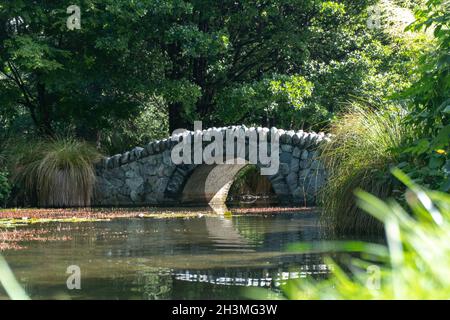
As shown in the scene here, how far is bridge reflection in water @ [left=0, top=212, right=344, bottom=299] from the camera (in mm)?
5379

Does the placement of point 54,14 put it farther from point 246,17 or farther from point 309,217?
point 309,217

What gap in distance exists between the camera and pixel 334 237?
8.62 meters

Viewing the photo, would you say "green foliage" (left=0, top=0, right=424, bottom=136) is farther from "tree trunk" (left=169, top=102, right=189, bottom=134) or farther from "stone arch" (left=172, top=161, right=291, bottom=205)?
"stone arch" (left=172, top=161, right=291, bottom=205)

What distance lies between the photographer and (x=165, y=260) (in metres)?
7.03

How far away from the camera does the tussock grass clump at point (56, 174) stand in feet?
53.3

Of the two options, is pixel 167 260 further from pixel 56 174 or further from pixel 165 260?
pixel 56 174

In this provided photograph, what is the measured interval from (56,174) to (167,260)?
9.77m

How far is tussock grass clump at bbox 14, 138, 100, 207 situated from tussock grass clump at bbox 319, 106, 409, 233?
8.25 metres

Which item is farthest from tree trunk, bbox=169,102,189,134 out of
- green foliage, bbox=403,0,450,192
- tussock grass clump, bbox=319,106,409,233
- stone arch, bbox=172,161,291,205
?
green foliage, bbox=403,0,450,192

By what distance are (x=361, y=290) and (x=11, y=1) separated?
16805 mm

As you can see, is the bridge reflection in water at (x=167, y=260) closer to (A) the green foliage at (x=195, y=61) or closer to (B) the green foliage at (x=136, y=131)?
(A) the green foliage at (x=195, y=61)

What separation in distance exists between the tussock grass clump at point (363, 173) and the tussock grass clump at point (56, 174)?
825 centimetres

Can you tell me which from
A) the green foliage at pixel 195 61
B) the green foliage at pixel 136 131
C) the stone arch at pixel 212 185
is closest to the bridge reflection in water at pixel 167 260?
the stone arch at pixel 212 185

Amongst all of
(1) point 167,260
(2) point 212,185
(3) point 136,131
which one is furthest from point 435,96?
(3) point 136,131
